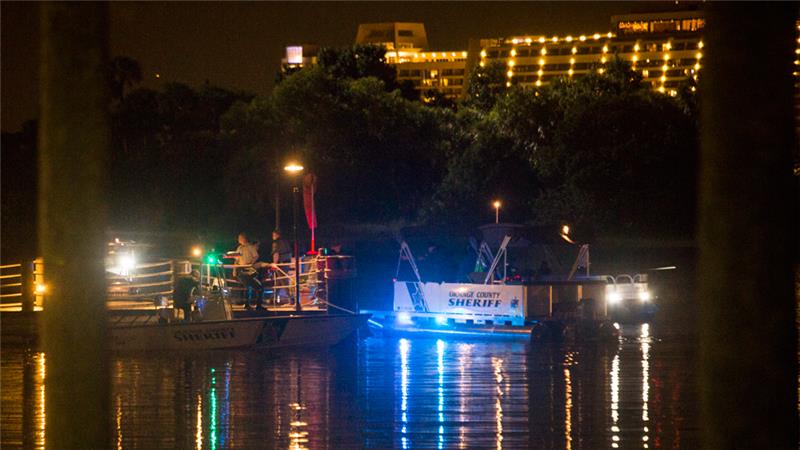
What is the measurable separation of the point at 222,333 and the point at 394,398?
24.3ft

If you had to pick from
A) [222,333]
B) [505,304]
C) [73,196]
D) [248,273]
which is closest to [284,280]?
[248,273]

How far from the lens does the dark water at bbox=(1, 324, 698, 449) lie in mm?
12273

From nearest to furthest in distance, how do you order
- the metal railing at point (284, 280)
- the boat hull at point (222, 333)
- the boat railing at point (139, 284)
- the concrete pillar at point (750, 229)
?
the concrete pillar at point (750, 229) → the boat hull at point (222, 333) → the boat railing at point (139, 284) → the metal railing at point (284, 280)

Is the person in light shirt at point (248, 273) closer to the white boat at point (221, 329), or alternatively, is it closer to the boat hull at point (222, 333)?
the white boat at point (221, 329)

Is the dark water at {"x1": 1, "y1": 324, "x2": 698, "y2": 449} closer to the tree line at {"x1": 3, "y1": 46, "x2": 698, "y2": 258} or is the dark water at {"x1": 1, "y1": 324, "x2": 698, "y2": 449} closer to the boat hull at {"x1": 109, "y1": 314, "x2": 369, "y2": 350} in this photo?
the boat hull at {"x1": 109, "y1": 314, "x2": 369, "y2": 350}

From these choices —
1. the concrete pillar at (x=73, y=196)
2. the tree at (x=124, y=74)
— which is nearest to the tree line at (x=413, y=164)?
the tree at (x=124, y=74)

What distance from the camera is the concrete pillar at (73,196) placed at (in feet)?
13.2

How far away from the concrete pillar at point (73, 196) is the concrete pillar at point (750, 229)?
206 cm

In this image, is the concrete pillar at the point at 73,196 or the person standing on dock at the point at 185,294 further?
the person standing on dock at the point at 185,294

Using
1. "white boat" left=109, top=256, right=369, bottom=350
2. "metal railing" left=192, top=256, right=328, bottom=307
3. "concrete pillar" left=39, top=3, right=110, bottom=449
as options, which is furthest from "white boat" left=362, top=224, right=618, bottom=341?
"concrete pillar" left=39, top=3, right=110, bottom=449

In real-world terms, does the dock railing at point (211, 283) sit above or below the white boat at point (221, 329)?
above

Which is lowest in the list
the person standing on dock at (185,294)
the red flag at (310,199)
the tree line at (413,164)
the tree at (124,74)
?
the person standing on dock at (185,294)

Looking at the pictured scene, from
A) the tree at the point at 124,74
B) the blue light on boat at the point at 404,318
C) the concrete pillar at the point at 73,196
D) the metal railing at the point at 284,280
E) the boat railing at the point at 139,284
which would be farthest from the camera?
the tree at the point at 124,74

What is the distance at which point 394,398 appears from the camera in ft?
50.5
